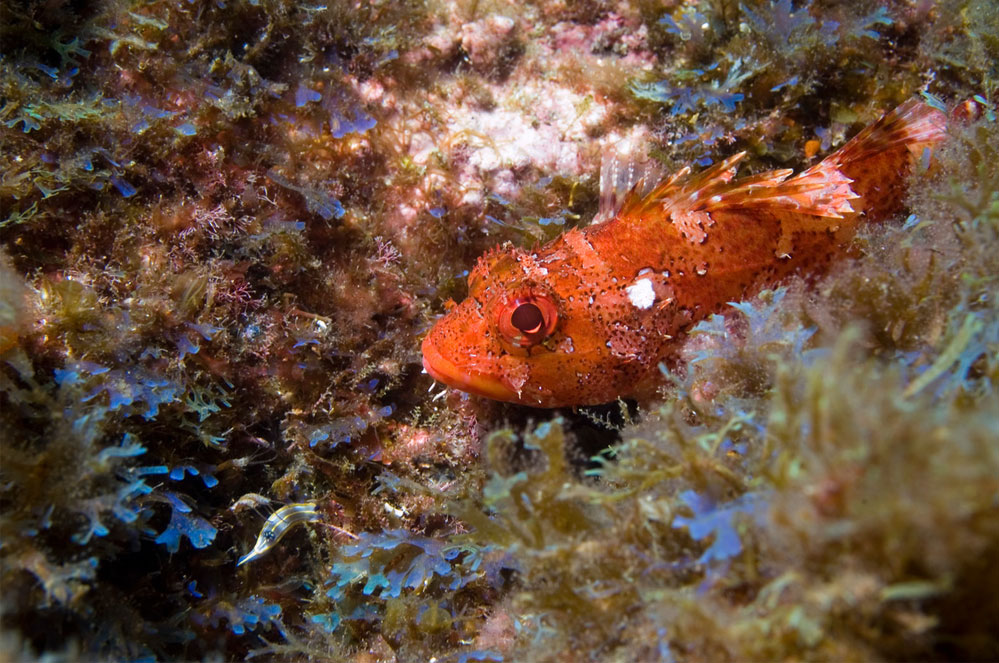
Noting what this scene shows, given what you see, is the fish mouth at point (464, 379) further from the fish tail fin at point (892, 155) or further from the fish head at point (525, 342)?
the fish tail fin at point (892, 155)

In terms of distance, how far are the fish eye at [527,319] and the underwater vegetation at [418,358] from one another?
64 cm

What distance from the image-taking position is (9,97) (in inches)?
125

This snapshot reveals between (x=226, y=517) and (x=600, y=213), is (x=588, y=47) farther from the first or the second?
(x=226, y=517)

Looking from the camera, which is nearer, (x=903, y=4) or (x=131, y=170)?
(x=131, y=170)

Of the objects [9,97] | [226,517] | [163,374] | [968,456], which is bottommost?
[226,517]

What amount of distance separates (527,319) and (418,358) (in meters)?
1.08

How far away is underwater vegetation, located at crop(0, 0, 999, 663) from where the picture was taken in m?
1.76

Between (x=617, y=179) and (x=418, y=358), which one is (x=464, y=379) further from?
(x=617, y=179)

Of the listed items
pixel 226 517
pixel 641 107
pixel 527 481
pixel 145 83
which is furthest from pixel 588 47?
pixel 226 517

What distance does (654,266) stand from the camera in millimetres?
3637

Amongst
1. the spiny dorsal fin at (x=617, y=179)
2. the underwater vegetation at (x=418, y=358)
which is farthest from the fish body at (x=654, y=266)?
the underwater vegetation at (x=418, y=358)

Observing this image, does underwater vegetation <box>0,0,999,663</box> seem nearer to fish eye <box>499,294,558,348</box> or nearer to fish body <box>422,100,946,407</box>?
fish body <box>422,100,946,407</box>

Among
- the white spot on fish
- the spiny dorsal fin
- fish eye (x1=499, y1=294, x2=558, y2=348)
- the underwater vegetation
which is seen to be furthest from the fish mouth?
the spiny dorsal fin

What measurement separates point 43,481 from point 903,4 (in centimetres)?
665
